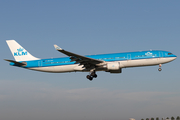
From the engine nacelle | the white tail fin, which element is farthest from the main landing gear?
the white tail fin

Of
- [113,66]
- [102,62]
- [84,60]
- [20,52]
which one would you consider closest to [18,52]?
[20,52]

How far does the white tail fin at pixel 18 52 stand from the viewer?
44500 mm

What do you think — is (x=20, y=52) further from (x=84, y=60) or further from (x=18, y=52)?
(x=84, y=60)

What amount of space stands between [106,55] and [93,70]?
3454 millimetres

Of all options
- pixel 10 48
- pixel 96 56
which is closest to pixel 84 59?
pixel 96 56

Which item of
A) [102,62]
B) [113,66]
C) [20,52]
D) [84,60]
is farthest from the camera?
[20,52]

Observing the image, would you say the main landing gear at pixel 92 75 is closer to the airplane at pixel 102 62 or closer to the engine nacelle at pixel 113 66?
the airplane at pixel 102 62

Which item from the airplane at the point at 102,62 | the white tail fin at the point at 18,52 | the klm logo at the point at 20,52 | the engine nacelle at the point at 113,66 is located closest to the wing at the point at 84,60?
the airplane at the point at 102,62

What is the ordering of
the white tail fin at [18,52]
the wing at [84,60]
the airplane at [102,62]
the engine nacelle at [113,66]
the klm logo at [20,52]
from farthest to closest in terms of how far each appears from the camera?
the klm logo at [20,52] → the white tail fin at [18,52] → the airplane at [102,62] → the engine nacelle at [113,66] → the wing at [84,60]

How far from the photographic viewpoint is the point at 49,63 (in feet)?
136

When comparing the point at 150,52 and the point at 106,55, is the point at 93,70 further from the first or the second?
the point at 150,52

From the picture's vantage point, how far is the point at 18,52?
151ft

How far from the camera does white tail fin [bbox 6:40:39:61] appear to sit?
44500mm

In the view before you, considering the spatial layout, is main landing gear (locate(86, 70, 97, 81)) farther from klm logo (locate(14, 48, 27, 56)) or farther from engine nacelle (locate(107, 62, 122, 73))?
klm logo (locate(14, 48, 27, 56))
